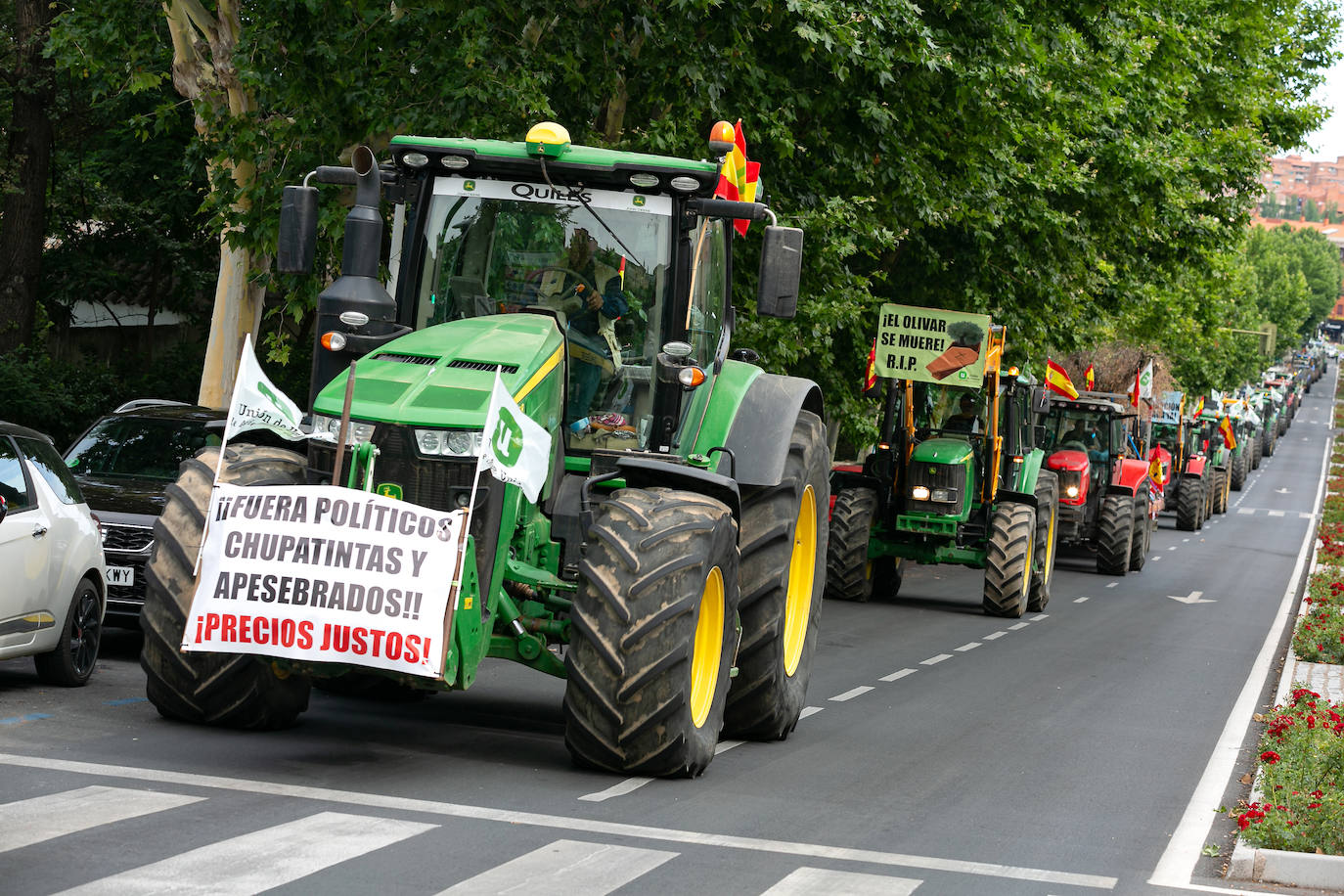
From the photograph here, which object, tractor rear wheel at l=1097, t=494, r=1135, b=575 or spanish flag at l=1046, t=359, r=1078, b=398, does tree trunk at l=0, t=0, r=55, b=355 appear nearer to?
spanish flag at l=1046, t=359, r=1078, b=398

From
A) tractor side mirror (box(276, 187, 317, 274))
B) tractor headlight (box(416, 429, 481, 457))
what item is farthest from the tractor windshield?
tractor headlight (box(416, 429, 481, 457))

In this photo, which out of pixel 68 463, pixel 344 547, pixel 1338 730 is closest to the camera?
pixel 344 547

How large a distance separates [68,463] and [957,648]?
8767 millimetres

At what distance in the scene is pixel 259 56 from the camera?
1800 centimetres

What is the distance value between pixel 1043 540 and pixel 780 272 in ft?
46.0

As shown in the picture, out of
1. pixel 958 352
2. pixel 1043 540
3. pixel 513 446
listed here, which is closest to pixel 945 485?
pixel 958 352

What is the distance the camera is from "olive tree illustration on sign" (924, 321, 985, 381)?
22.1m

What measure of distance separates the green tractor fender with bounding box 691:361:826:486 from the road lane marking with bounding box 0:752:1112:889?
294 cm

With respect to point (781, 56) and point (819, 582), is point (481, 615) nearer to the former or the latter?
point (819, 582)

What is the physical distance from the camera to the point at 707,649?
9727mm

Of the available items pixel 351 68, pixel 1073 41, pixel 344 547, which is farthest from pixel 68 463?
pixel 1073 41

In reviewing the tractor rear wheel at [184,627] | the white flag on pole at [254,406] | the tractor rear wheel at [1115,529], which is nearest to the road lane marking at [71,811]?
the tractor rear wheel at [184,627]

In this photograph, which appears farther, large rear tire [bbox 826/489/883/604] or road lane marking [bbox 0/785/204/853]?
large rear tire [bbox 826/489/883/604]

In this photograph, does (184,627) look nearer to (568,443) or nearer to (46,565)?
(568,443)
